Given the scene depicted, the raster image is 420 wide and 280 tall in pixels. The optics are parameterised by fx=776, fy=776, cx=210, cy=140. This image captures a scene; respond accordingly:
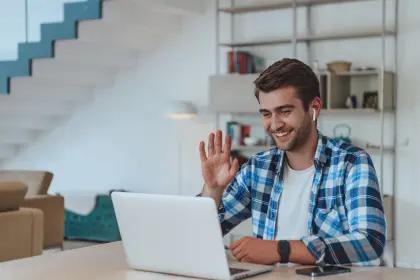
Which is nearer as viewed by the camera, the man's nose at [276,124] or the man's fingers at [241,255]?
the man's fingers at [241,255]

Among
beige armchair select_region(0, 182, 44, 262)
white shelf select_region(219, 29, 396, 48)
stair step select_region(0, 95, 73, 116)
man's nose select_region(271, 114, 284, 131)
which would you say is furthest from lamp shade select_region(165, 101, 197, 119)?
man's nose select_region(271, 114, 284, 131)

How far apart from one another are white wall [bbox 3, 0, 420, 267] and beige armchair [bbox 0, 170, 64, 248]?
4.35 ft

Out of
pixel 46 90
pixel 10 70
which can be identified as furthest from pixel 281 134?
pixel 46 90

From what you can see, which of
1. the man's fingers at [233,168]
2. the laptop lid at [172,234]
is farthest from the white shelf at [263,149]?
the laptop lid at [172,234]

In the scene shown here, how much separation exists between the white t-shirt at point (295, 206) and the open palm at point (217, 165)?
213 millimetres

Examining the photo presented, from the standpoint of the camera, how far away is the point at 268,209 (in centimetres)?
273

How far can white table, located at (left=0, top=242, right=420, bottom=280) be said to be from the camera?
2.27m

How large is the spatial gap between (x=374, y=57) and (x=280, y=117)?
14.8 feet

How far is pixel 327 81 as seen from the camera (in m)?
6.73

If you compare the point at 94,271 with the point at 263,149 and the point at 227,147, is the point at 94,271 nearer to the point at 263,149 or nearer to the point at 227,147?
the point at 227,147

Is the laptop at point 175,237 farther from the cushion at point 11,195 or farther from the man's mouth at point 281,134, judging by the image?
the cushion at point 11,195

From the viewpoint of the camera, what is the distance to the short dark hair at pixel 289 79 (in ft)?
8.51

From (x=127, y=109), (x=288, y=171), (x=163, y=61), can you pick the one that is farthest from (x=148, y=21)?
(x=288, y=171)

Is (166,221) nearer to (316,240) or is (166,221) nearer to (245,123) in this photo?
(316,240)
